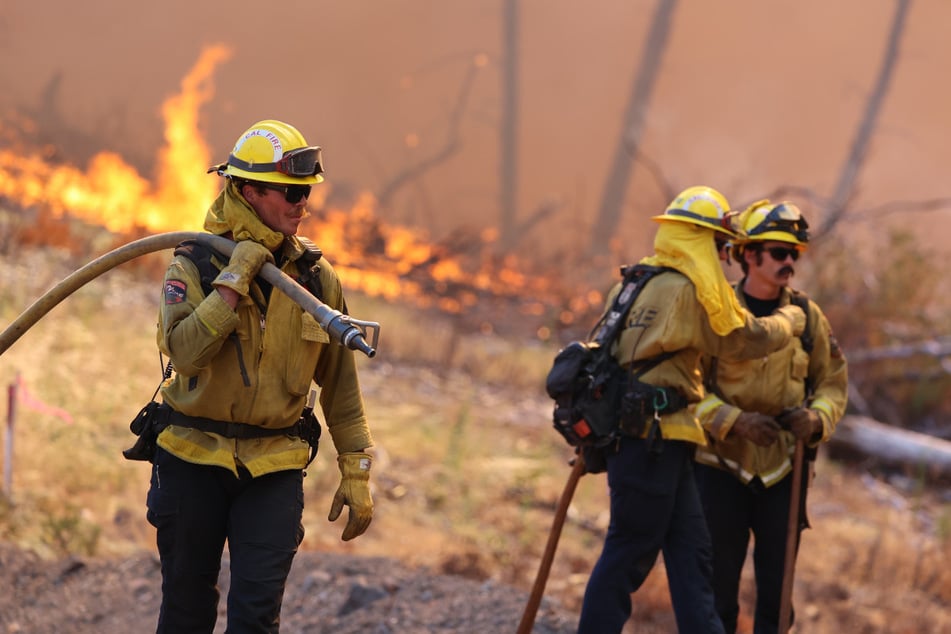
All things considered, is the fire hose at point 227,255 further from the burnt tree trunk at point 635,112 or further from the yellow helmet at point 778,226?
the burnt tree trunk at point 635,112

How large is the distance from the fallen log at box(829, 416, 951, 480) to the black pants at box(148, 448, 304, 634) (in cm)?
784

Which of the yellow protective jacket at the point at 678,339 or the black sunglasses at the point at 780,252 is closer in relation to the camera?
the yellow protective jacket at the point at 678,339

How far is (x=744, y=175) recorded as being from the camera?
33062 millimetres

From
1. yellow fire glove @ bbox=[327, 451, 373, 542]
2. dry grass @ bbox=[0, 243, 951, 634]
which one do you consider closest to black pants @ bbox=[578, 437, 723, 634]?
yellow fire glove @ bbox=[327, 451, 373, 542]

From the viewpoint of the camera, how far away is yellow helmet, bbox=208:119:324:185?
10.5 feet

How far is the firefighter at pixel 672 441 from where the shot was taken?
162 inches

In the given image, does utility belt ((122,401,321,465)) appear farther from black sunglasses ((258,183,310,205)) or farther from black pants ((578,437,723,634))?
black pants ((578,437,723,634))

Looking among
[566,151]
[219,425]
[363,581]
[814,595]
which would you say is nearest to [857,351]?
[814,595]

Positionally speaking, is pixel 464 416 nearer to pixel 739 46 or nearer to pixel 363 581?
pixel 363 581

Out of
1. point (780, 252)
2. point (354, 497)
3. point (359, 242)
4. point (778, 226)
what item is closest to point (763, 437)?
point (780, 252)

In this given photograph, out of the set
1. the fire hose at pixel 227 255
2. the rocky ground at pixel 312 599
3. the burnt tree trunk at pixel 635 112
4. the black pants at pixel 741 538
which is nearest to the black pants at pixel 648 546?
the black pants at pixel 741 538

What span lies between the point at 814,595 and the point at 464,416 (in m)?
2.96

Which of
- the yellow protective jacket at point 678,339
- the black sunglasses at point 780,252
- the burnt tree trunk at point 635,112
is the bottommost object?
the yellow protective jacket at point 678,339

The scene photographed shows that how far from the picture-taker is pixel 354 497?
11.1ft
